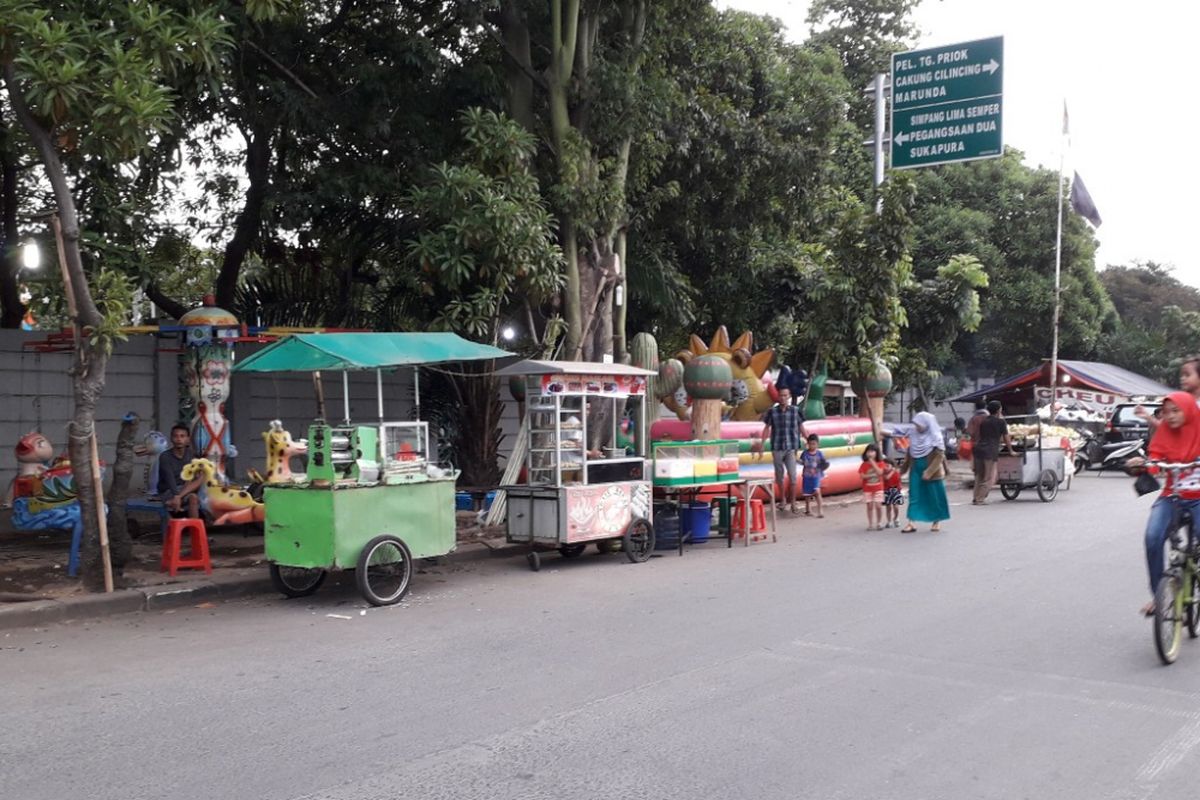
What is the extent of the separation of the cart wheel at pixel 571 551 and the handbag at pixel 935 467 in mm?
4931

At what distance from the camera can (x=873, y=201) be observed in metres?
19.1

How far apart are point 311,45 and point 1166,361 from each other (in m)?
36.9

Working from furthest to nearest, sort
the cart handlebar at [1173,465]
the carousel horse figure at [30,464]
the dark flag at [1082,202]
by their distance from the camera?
the dark flag at [1082,202] < the carousel horse figure at [30,464] < the cart handlebar at [1173,465]

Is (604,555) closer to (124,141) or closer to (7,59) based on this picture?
(124,141)

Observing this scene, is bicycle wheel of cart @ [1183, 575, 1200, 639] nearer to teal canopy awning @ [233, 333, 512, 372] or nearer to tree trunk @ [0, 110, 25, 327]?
teal canopy awning @ [233, 333, 512, 372]

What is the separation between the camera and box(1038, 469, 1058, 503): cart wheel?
18.6 metres

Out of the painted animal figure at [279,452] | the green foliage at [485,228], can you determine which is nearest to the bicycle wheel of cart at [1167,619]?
the painted animal figure at [279,452]

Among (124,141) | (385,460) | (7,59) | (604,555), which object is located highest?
(7,59)

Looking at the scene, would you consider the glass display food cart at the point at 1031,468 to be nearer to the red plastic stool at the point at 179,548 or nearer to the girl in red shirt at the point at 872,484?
the girl in red shirt at the point at 872,484

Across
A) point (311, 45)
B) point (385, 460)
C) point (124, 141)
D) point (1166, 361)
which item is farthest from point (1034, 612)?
point (1166, 361)

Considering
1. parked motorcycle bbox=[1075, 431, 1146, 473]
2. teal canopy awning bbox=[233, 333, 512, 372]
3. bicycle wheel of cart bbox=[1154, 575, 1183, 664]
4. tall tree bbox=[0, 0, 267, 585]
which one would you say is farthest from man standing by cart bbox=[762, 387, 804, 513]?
parked motorcycle bbox=[1075, 431, 1146, 473]

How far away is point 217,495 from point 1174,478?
30.1 feet

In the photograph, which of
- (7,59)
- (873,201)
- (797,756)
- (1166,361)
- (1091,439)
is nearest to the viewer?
(797,756)

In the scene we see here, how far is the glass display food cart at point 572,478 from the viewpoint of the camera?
11312mm
